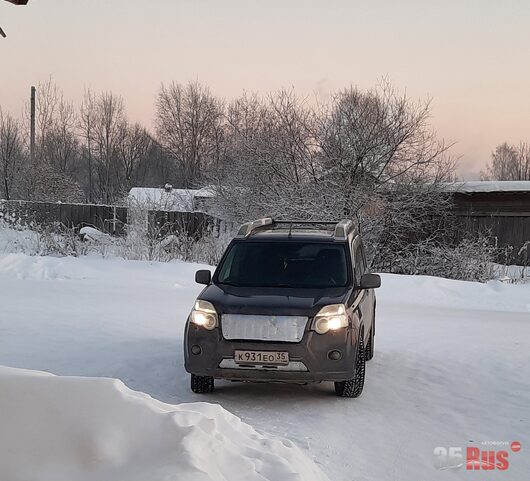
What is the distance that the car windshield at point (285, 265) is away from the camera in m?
7.35

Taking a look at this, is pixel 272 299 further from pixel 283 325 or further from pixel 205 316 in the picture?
pixel 205 316

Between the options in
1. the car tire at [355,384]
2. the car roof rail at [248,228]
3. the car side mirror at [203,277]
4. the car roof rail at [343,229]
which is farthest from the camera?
the car roof rail at [248,228]

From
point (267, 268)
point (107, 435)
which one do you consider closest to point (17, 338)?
point (267, 268)

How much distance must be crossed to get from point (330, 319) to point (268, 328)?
0.64m

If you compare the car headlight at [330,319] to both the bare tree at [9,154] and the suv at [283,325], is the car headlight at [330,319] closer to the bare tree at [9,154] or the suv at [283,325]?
the suv at [283,325]

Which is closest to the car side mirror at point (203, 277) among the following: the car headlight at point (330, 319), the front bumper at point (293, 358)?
the front bumper at point (293, 358)

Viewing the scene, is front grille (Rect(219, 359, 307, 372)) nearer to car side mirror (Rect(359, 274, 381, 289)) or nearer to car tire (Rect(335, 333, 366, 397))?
car tire (Rect(335, 333, 366, 397))

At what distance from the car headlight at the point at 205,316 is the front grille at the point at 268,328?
0.22 meters

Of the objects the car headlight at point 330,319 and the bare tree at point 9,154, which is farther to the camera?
the bare tree at point 9,154

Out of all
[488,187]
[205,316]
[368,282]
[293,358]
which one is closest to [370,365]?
[368,282]

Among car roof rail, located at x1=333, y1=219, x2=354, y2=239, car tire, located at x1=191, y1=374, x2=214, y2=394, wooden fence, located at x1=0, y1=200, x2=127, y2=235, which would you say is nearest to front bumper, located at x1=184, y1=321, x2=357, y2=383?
car tire, located at x1=191, y1=374, x2=214, y2=394

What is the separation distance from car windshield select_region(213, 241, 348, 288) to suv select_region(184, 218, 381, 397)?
0.01 meters

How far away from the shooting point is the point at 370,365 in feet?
28.2

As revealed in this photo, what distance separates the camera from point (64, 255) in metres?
20.4
